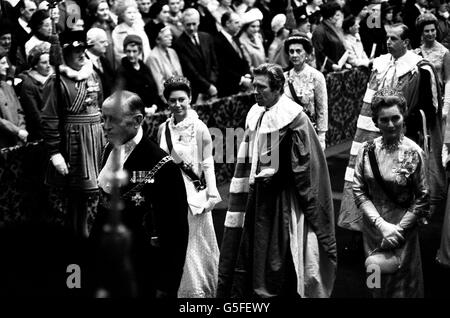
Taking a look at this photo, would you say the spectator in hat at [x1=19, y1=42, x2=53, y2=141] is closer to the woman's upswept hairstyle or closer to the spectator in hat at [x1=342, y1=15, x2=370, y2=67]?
the woman's upswept hairstyle

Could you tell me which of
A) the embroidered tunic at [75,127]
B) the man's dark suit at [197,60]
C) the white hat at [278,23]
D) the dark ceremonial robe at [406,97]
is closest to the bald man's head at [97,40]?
the embroidered tunic at [75,127]

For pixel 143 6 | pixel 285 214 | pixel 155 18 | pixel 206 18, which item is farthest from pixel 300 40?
pixel 206 18

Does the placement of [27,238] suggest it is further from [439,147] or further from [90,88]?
[439,147]

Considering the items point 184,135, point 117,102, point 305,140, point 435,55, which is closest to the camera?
point 117,102

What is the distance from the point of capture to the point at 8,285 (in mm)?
6199

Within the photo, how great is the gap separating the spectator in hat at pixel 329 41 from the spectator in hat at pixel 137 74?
4.33 meters

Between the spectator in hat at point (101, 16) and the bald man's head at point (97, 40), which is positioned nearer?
the bald man's head at point (97, 40)

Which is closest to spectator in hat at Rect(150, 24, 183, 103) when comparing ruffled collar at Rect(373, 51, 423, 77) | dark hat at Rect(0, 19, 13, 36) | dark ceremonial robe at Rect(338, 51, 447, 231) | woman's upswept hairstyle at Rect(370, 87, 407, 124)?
dark hat at Rect(0, 19, 13, 36)

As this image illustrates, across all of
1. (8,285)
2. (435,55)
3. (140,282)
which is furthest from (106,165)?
(435,55)

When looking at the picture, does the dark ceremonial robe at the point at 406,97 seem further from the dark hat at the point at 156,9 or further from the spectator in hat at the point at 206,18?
the spectator in hat at the point at 206,18

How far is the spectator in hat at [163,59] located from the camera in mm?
9305

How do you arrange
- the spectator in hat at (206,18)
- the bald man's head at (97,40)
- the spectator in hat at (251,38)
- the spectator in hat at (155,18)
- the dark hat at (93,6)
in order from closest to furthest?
the bald man's head at (97,40)
the dark hat at (93,6)
the spectator in hat at (155,18)
the spectator in hat at (251,38)
the spectator in hat at (206,18)

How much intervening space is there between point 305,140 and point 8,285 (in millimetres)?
2607

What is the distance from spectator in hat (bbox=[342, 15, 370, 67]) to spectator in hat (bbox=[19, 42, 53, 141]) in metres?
6.45
